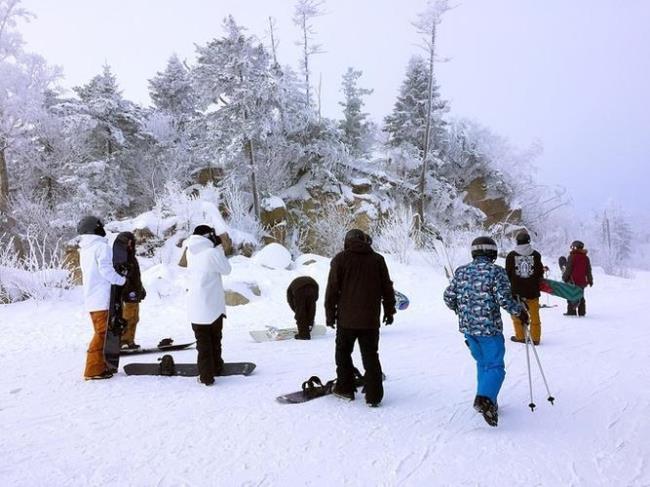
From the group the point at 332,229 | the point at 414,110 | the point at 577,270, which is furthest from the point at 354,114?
the point at 577,270

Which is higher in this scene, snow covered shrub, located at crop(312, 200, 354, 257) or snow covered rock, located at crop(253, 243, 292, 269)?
snow covered shrub, located at crop(312, 200, 354, 257)

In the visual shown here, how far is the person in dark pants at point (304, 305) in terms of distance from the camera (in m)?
8.08

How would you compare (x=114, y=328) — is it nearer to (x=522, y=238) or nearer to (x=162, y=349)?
(x=162, y=349)

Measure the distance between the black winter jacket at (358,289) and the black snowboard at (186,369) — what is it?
5.74 ft

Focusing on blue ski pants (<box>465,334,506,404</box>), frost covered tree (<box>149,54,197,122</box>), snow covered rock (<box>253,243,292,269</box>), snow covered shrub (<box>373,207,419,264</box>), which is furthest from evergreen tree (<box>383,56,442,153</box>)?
blue ski pants (<box>465,334,506,404</box>)

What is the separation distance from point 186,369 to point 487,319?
3.79 meters

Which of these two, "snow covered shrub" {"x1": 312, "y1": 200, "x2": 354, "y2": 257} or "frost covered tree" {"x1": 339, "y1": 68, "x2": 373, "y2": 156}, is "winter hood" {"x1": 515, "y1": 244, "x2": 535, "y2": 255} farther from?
"frost covered tree" {"x1": 339, "y1": 68, "x2": 373, "y2": 156}

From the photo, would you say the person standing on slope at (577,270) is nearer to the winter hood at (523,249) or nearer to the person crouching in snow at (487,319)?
the winter hood at (523,249)

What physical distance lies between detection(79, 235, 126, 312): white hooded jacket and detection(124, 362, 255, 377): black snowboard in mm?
942

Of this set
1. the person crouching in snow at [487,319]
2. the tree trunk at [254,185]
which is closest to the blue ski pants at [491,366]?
the person crouching in snow at [487,319]

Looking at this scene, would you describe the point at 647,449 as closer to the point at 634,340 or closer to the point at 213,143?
the point at 634,340

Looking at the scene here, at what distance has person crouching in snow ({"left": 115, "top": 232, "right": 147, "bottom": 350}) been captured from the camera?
629cm

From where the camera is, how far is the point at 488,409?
12.9 ft

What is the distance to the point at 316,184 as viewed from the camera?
87.4ft
